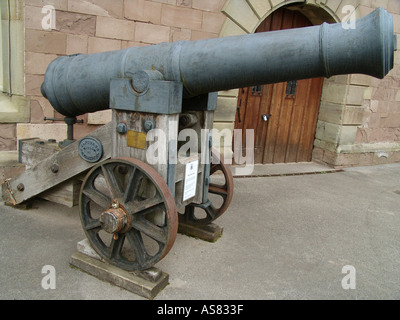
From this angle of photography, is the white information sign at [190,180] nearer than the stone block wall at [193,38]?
Yes

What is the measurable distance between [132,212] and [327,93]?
5.36m

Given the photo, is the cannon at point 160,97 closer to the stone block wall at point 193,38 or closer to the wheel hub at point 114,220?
the wheel hub at point 114,220

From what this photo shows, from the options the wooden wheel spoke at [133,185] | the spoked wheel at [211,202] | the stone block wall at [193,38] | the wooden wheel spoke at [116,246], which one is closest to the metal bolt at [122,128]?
the wooden wheel spoke at [133,185]

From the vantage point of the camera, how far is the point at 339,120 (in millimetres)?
6613

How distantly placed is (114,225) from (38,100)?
8.98ft

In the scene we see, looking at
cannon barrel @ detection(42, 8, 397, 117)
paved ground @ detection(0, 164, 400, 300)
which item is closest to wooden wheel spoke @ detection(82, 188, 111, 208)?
paved ground @ detection(0, 164, 400, 300)

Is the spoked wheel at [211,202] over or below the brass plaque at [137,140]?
below

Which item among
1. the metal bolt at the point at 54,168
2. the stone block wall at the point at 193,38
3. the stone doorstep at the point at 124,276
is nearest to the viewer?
the stone doorstep at the point at 124,276

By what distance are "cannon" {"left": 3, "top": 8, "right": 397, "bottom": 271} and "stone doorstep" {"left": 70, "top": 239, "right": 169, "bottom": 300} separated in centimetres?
6

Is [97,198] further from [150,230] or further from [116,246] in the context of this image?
[150,230]

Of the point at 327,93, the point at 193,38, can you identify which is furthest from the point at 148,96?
the point at 327,93

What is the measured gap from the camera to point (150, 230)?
8.30 feet

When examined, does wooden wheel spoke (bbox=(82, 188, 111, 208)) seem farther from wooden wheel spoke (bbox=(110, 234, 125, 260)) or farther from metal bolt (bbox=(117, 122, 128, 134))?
metal bolt (bbox=(117, 122, 128, 134))

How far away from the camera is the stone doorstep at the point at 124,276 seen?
8.26ft
